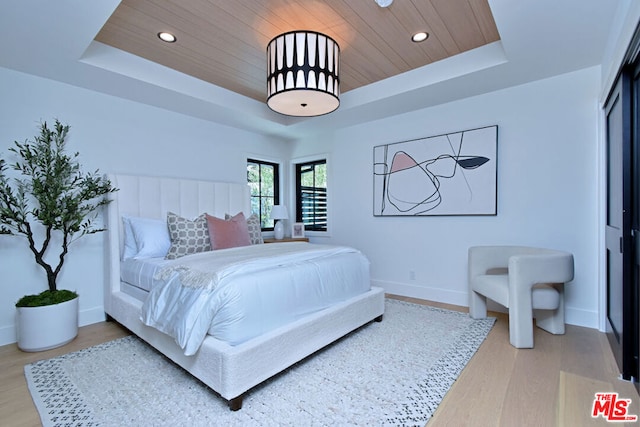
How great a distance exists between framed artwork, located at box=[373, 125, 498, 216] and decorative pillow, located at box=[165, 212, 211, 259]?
221 cm

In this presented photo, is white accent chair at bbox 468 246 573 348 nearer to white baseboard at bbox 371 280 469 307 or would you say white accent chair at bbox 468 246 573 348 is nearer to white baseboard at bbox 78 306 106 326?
white baseboard at bbox 371 280 469 307

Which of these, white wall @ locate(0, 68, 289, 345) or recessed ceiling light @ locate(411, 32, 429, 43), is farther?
white wall @ locate(0, 68, 289, 345)

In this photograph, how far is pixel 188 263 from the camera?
2.14 metres

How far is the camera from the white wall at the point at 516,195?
8.89 feet

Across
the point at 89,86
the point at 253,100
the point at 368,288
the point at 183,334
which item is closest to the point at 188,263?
the point at 183,334

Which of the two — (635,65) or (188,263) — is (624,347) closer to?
(635,65)

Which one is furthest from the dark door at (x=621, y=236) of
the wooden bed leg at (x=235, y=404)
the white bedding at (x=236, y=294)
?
the wooden bed leg at (x=235, y=404)

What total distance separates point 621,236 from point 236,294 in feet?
7.92

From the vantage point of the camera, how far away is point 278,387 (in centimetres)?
182

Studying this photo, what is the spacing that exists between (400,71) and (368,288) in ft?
7.26

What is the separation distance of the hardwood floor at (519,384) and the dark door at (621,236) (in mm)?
175

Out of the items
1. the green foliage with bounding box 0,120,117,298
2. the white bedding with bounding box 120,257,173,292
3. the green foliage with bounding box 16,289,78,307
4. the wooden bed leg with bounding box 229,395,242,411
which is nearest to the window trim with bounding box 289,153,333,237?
the white bedding with bounding box 120,257,173,292

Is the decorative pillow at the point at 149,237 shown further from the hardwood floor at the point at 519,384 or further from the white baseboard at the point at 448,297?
the white baseboard at the point at 448,297

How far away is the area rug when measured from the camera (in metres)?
1.56
